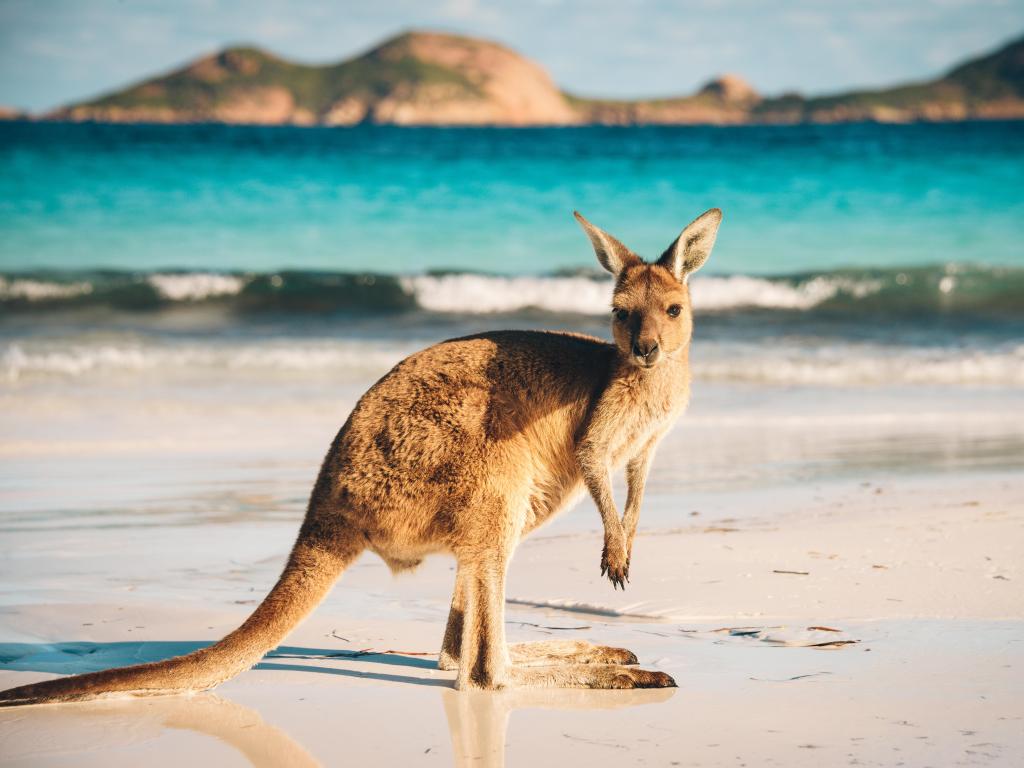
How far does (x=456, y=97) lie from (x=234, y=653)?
71874 millimetres

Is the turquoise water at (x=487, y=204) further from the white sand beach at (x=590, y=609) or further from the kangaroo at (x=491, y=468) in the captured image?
the kangaroo at (x=491, y=468)

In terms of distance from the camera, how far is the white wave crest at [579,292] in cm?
1557

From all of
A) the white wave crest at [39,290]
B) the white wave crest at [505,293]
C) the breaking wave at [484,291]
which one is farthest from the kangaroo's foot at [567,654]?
the white wave crest at [39,290]

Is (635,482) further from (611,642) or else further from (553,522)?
(553,522)

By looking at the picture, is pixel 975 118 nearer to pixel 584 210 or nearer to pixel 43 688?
pixel 584 210

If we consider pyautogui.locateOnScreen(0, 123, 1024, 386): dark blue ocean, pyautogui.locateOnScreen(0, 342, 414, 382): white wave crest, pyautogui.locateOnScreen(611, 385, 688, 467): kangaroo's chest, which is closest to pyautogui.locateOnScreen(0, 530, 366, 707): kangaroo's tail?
pyautogui.locateOnScreen(611, 385, 688, 467): kangaroo's chest

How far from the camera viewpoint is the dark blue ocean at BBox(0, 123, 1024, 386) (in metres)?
11.9

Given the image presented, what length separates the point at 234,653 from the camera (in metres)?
3.18

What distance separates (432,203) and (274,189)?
3.26 meters

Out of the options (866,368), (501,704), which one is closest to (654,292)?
(501,704)

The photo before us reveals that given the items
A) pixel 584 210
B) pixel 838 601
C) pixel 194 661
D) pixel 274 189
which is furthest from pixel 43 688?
pixel 274 189

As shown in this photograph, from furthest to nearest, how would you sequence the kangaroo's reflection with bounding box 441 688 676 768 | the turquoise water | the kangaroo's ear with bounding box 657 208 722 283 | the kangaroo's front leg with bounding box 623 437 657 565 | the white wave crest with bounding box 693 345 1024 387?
1. the turquoise water
2. the white wave crest with bounding box 693 345 1024 387
3. the kangaroo's front leg with bounding box 623 437 657 565
4. the kangaroo's ear with bounding box 657 208 722 283
5. the kangaroo's reflection with bounding box 441 688 676 768

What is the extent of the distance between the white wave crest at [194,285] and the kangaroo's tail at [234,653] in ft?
43.4

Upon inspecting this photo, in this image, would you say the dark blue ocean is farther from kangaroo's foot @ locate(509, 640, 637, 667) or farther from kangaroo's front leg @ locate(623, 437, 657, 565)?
kangaroo's foot @ locate(509, 640, 637, 667)
